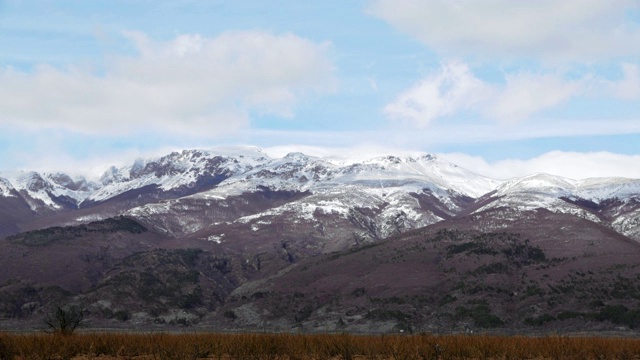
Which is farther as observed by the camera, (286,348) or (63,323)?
(63,323)

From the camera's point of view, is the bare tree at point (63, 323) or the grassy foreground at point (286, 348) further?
the bare tree at point (63, 323)

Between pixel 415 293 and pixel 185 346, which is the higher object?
pixel 185 346

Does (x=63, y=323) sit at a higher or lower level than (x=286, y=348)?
higher

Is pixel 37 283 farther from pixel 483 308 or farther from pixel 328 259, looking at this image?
pixel 483 308

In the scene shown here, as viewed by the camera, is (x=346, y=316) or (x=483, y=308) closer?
(x=483, y=308)

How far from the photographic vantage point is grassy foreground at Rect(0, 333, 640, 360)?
3809 centimetres

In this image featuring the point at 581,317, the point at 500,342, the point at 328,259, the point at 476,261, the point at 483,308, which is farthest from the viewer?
the point at 328,259

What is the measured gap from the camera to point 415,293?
151875 millimetres

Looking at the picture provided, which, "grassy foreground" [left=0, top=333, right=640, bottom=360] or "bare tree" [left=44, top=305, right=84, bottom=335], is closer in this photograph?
"grassy foreground" [left=0, top=333, right=640, bottom=360]

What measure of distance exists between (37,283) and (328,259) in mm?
64696

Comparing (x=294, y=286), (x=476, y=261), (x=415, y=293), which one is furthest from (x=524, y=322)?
(x=294, y=286)

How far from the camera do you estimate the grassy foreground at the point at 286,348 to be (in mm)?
38094

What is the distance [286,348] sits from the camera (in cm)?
4006

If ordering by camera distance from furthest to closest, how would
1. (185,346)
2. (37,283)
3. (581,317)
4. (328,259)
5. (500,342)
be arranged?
(328,259) < (37,283) < (581,317) < (500,342) < (185,346)
